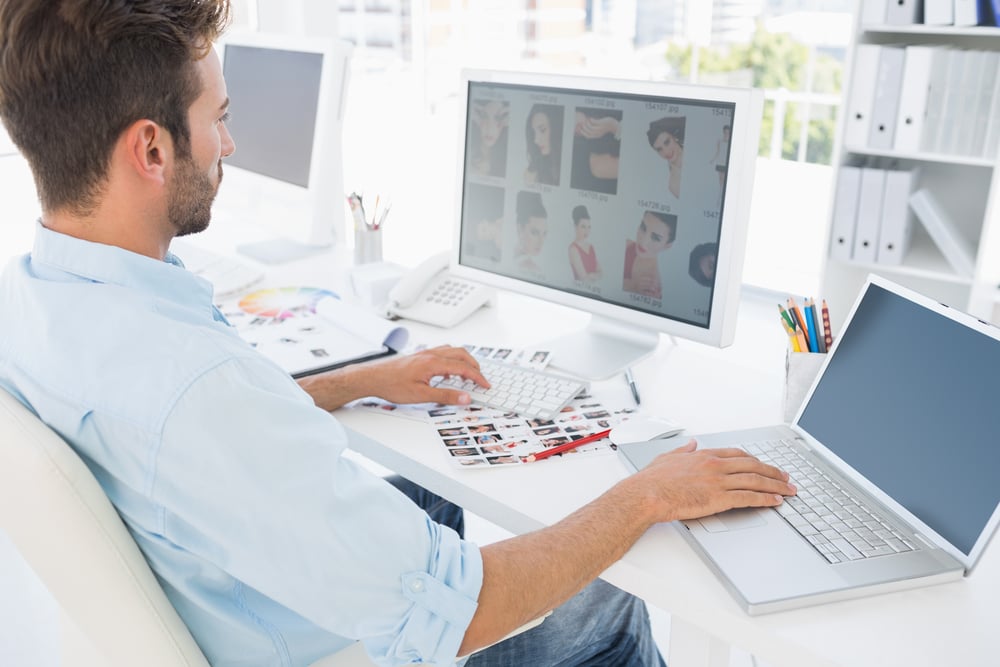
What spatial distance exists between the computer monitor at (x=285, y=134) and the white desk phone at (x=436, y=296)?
13.8 inches

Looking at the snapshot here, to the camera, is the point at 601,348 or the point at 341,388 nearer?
the point at 341,388

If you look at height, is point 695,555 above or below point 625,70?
below

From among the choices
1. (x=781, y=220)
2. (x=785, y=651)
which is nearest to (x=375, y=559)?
(x=785, y=651)

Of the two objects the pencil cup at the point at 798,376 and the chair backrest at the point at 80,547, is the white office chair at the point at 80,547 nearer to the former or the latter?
the chair backrest at the point at 80,547

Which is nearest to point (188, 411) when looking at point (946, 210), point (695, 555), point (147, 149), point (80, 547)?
point (80, 547)

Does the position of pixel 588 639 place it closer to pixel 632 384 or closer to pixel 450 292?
pixel 632 384

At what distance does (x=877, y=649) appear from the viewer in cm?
84

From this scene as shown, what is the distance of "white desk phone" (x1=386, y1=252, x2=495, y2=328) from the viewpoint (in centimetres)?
175

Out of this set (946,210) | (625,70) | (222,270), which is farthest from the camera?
(625,70)

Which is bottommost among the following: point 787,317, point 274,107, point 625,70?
point 787,317

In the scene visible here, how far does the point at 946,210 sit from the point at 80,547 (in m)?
3.10

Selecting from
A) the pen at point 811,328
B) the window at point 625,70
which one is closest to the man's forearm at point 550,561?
the pen at point 811,328

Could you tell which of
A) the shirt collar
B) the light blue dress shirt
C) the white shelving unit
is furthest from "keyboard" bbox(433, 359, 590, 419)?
the white shelving unit

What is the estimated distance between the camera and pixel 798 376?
1.25 m
